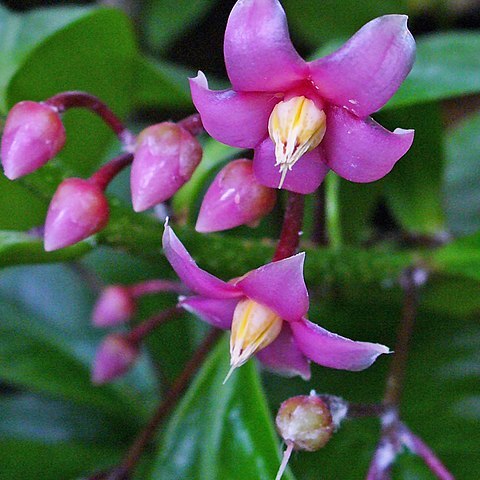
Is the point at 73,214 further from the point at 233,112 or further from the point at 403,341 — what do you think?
the point at 403,341

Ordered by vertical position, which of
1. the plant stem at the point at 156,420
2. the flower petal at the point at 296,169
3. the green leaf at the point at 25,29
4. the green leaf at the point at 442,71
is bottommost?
the plant stem at the point at 156,420

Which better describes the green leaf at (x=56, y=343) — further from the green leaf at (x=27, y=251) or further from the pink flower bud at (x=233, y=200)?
the pink flower bud at (x=233, y=200)

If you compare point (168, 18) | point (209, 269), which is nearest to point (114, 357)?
point (209, 269)

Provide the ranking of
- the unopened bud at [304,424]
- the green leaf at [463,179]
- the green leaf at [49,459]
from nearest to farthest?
1. the unopened bud at [304,424]
2. the green leaf at [49,459]
3. the green leaf at [463,179]

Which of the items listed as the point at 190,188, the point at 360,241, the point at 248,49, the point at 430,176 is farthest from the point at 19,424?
the point at 248,49

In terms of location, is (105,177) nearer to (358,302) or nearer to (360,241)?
(358,302)

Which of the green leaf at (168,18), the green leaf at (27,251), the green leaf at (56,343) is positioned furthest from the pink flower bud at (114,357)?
the green leaf at (168,18)

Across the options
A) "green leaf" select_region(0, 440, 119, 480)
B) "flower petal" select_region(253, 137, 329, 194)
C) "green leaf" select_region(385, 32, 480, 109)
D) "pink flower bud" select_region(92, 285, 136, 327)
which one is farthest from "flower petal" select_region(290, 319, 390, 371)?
"green leaf" select_region(0, 440, 119, 480)
